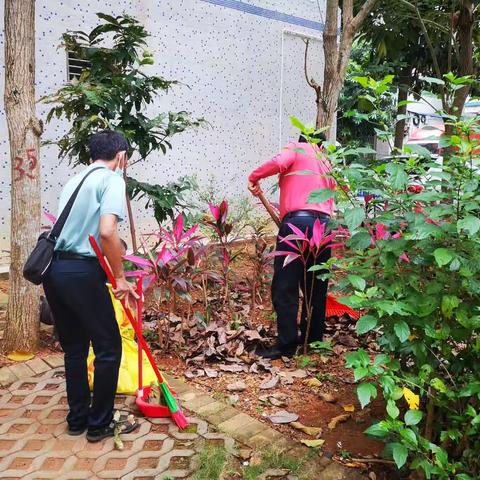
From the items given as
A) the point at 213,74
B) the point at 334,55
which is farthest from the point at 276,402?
the point at 213,74

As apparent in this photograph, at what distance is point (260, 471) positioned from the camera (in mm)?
2525

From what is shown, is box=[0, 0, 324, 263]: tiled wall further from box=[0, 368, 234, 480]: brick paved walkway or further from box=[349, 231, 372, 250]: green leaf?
box=[349, 231, 372, 250]: green leaf

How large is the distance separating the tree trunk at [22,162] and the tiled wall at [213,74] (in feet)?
8.03

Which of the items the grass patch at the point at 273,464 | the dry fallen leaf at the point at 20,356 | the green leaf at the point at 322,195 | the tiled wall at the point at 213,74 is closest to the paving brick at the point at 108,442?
the grass patch at the point at 273,464

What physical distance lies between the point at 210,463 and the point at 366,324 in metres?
1.14

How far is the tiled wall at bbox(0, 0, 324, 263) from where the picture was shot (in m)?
6.29

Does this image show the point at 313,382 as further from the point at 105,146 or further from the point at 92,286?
the point at 105,146

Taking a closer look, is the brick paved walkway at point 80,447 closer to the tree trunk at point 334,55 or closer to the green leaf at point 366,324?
the green leaf at point 366,324

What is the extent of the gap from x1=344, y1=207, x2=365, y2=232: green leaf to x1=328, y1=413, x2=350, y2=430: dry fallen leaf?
1410 mm

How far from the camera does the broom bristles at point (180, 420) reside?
292cm

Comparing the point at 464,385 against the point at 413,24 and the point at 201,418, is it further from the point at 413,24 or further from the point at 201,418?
the point at 413,24

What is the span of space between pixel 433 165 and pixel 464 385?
37.4 inches

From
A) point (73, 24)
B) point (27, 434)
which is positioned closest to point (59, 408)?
point (27, 434)

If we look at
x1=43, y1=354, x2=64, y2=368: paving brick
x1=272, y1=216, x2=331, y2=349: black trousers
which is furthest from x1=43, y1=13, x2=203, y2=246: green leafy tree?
x1=43, y1=354, x2=64, y2=368: paving brick
